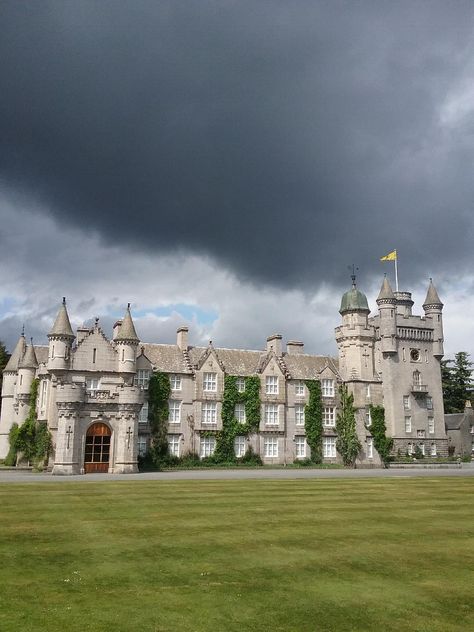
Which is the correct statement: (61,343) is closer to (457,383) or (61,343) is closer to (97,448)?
(97,448)

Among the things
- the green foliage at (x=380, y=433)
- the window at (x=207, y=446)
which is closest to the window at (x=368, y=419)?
the green foliage at (x=380, y=433)

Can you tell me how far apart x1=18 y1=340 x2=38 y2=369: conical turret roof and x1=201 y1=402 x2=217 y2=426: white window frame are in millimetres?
17863

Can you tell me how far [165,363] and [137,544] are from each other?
152 feet

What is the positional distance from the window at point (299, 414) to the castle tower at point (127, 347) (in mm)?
19614

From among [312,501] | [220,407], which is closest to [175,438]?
[220,407]

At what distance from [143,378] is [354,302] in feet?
84.8

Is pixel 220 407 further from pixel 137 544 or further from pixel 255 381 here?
pixel 137 544

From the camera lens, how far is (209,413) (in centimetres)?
6172

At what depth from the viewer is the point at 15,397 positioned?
64.9 meters

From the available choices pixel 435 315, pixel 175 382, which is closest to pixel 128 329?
pixel 175 382

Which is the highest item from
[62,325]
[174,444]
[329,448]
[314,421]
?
A: [62,325]

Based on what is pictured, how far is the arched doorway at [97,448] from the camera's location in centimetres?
4922

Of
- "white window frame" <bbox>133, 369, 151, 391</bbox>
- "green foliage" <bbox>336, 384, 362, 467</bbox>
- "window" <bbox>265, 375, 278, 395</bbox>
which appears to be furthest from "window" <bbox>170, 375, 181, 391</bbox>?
"green foliage" <bbox>336, 384, 362, 467</bbox>

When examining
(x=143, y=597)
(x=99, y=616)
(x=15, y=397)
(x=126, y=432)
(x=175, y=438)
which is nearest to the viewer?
(x=99, y=616)
